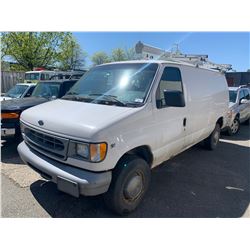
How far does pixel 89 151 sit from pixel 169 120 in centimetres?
158

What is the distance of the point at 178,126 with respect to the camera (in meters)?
3.95

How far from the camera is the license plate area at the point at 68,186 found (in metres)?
2.59

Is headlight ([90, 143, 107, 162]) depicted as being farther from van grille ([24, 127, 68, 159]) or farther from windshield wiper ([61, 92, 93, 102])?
windshield wiper ([61, 92, 93, 102])

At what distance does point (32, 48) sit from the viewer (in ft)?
78.1

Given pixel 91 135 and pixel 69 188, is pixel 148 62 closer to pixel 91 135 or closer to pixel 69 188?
pixel 91 135

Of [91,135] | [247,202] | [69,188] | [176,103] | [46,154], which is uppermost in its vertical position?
[176,103]

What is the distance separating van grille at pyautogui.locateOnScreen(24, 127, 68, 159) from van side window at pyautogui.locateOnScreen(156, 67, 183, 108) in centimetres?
147

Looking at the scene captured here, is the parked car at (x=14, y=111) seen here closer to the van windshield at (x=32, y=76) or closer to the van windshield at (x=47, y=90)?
the van windshield at (x=47, y=90)

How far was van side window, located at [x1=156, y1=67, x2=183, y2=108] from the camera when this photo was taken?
3431 millimetres

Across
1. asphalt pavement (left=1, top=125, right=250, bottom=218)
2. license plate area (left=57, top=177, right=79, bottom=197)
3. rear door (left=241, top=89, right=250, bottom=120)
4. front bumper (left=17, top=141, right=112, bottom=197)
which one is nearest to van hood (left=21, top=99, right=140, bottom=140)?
front bumper (left=17, top=141, right=112, bottom=197)

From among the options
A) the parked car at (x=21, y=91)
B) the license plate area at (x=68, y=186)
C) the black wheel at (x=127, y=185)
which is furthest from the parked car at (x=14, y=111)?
the black wheel at (x=127, y=185)

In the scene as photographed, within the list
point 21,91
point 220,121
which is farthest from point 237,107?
point 21,91

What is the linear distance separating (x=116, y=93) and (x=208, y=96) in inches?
106

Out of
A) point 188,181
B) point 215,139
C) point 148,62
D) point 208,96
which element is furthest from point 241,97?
point 148,62
